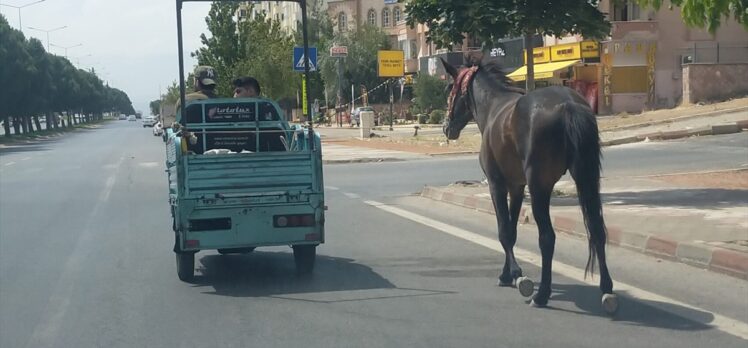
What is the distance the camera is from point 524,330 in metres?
6.76

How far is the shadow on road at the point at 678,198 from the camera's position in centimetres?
1274

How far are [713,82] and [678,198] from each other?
29.4 meters

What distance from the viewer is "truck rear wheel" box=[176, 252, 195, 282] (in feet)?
29.3

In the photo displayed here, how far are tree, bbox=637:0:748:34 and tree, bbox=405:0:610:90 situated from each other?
5691mm

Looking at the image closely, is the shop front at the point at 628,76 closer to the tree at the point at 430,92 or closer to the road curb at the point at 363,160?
the tree at the point at 430,92

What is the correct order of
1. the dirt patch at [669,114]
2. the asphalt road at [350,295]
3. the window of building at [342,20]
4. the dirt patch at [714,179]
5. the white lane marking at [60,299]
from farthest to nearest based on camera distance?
the window of building at [342,20], the dirt patch at [669,114], the dirt patch at [714,179], the white lane marking at [60,299], the asphalt road at [350,295]

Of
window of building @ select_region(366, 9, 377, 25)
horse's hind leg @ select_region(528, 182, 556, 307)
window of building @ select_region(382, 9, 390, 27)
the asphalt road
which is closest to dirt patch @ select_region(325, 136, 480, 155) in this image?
the asphalt road

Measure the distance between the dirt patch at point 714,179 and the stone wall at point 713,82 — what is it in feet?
79.6

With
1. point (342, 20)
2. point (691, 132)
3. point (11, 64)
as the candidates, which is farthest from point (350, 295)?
point (342, 20)

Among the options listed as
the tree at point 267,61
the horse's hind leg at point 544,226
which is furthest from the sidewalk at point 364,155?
the horse's hind leg at point 544,226

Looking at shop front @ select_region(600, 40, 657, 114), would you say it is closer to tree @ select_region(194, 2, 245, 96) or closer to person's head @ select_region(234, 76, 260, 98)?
tree @ select_region(194, 2, 245, 96)

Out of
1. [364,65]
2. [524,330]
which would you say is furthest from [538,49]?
[524,330]

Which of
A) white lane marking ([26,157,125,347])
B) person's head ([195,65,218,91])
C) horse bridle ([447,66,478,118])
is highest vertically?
person's head ([195,65,218,91])

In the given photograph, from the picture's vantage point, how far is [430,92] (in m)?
61.3
